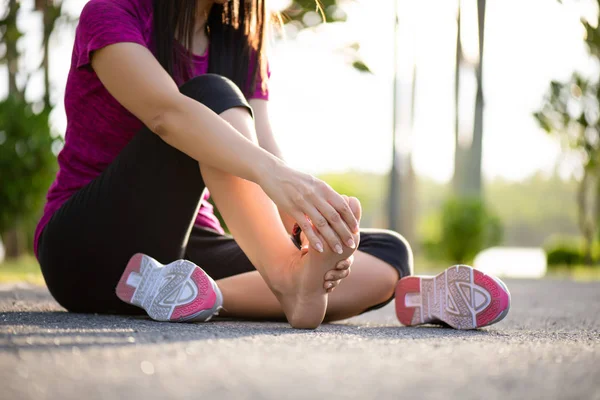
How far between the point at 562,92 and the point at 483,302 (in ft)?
20.2

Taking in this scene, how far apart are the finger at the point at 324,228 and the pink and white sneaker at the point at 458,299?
35 cm

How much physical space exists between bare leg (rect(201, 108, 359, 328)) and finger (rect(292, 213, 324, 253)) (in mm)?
80

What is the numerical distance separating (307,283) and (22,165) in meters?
3.88

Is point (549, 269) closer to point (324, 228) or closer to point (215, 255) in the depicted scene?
point (215, 255)

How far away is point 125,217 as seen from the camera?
1283mm

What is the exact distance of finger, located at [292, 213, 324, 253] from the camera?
3.52ft

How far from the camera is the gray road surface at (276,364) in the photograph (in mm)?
656

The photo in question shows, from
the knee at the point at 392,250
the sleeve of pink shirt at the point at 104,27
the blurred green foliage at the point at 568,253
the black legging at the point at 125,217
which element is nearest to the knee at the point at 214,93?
the black legging at the point at 125,217

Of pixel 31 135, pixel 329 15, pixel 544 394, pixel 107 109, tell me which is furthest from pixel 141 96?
pixel 31 135

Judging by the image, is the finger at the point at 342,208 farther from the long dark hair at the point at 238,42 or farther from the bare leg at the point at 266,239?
the long dark hair at the point at 238,42

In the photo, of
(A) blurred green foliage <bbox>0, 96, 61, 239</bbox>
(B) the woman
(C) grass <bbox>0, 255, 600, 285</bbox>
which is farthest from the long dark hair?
(A) blurred green foliage <bbox>0, 96, 61, 239</bbox>

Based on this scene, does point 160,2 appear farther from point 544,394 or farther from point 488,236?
point 488,236

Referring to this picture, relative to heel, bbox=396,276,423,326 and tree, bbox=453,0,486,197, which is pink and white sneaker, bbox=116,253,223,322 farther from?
tree, bbox=453,0,486,197

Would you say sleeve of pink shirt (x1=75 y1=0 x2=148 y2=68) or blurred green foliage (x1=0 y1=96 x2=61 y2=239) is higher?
sleeve of pink shirt (x1=75 y1=0 x2=148 y2=68)
